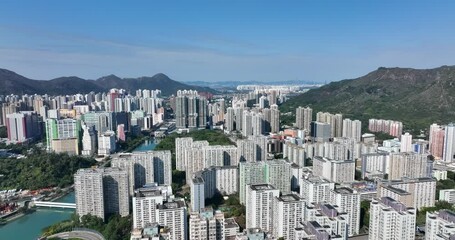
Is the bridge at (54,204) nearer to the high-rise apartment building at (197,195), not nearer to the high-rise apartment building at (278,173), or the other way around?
the high-rise apartment building at (197,195)

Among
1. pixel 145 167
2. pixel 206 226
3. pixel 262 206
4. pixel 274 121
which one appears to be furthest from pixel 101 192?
pixel 274 121

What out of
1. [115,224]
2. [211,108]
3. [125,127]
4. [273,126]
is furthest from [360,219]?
[211,108]

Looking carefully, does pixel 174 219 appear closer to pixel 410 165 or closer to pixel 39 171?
pixel 39 171

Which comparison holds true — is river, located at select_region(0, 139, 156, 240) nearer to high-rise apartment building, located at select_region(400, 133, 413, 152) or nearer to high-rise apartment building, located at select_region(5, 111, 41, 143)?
high-rise apartment building, located at select_region(5, 111, 41, 143)

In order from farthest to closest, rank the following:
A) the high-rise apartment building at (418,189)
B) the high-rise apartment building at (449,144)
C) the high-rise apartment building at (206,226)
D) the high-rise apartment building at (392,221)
A: the high-rise apartment building at (449,144), the high-rise apartment building at (418,189), the high-rise apartment building at (206,226), the high-rise apartment building at (392,221)

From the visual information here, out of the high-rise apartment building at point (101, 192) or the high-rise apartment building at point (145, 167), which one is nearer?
the high-rise apartment building at point (101, 192)

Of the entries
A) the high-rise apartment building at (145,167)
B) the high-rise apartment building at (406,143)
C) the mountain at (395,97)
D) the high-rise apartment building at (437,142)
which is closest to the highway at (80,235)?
the high-rise apartment building at (145,167)

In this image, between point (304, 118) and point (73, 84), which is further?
point (73, 84)
